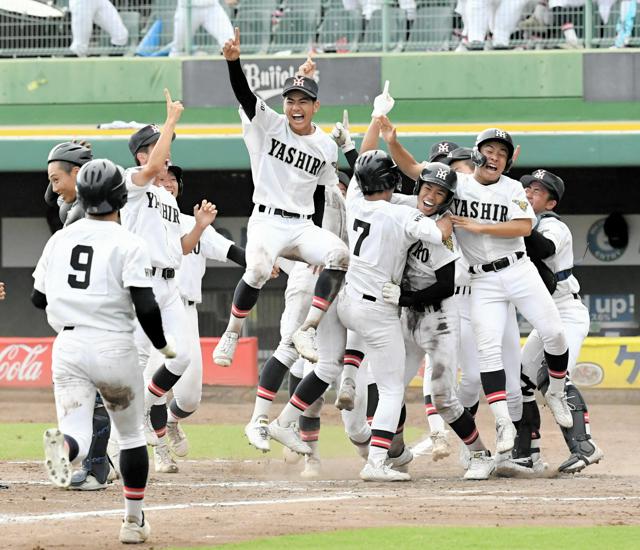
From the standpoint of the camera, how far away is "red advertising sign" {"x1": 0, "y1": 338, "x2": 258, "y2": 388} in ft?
52.0

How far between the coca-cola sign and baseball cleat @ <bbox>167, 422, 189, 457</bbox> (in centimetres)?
704

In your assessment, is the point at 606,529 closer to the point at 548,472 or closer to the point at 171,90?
the point at 548,472

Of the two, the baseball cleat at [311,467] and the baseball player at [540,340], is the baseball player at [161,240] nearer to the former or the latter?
the baseball cleat at [311,467]

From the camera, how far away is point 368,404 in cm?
→ 937

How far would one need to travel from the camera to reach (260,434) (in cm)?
863

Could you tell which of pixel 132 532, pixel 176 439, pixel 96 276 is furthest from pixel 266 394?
pixel 96 276

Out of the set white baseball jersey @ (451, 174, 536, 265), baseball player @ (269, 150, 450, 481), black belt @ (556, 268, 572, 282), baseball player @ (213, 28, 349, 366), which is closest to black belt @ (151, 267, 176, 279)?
baseball player @ (213, 28, 349, 366)

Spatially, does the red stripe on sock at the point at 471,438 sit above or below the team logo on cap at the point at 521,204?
below

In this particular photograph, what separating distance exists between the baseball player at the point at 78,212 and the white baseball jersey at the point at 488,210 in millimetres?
2320

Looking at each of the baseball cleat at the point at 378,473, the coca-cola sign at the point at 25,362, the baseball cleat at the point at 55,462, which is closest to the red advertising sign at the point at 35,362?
the coca-cola sign at the point at 25,362

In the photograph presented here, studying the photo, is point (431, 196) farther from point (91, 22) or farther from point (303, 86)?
point (91, 22)

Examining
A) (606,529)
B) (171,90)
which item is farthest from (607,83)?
(606,529)

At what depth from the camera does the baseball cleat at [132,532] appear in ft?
19.3

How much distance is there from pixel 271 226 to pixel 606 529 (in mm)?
3198
